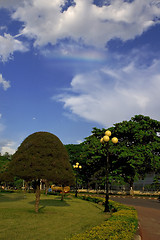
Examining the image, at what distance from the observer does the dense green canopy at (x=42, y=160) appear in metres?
12.9

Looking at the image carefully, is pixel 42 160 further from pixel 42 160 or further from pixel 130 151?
pixel 130 151

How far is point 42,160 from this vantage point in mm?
13234

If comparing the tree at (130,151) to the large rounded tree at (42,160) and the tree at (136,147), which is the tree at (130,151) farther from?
the large rounded tree at (42,160)

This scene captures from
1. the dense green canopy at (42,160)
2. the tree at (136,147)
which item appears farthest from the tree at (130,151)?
the dense green canopy at (42,160)

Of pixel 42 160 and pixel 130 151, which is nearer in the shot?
pixel 42 160

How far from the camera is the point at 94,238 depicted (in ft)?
22.0

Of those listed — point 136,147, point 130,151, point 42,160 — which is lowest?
point 42,160

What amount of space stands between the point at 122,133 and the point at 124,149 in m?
4.20

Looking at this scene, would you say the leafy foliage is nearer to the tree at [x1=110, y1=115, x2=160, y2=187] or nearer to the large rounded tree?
the tree at [x1=110, y1=115, x2=160, y2=187]

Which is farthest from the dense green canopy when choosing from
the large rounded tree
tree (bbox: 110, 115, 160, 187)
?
tree (bbox: 110, 115, 160, 187)

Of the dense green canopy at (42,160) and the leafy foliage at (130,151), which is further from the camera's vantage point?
the leafy foliage at (130,151)

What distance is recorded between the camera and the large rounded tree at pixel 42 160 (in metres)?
12.9

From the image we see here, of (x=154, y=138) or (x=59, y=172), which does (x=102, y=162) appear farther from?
(x=59, y=172)

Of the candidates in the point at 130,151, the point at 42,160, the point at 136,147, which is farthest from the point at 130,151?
the point at 42,160
